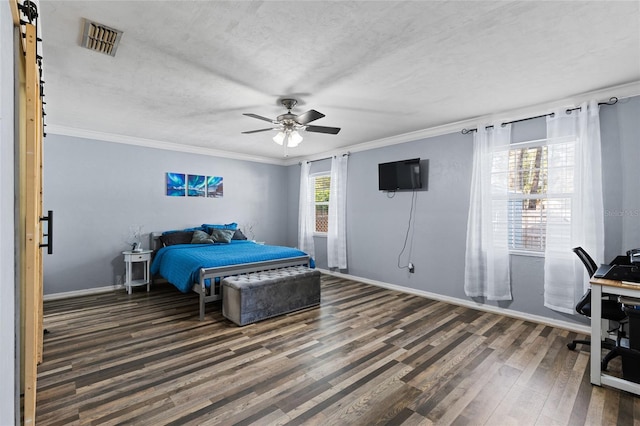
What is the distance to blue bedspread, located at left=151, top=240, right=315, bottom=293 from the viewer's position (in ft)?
12.5

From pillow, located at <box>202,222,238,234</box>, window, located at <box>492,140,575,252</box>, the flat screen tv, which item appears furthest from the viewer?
pillow, located at <box>202,222,238,234</box>

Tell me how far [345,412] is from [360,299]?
254cm

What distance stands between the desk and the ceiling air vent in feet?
13.3

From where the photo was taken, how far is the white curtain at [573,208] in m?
3.15

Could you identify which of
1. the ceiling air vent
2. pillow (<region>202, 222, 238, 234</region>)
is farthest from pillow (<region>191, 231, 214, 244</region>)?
the ceiling air vent

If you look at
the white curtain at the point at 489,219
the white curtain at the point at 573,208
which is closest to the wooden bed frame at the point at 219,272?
the white curtain at the point at 489,219

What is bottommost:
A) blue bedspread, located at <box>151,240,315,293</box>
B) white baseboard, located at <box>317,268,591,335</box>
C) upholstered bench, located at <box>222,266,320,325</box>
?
white baseboard, located at <box>317,268,591,335</box>

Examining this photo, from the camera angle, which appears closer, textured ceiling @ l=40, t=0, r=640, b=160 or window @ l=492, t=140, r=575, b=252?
textured ceiling @ l=40, t=0, r=640, b=160

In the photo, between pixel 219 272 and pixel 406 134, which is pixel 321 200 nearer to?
pixel 406 134

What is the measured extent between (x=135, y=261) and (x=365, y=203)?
4.02m

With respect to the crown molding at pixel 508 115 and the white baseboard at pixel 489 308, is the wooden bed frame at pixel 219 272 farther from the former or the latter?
the crown molding at pixel 508 115

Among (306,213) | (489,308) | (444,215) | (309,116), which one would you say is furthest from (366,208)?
(309,116)

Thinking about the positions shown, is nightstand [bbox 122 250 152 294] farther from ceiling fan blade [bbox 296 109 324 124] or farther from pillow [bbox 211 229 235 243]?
ceiling fan blade [bbox 296 109 324 124]

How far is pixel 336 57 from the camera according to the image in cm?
247
